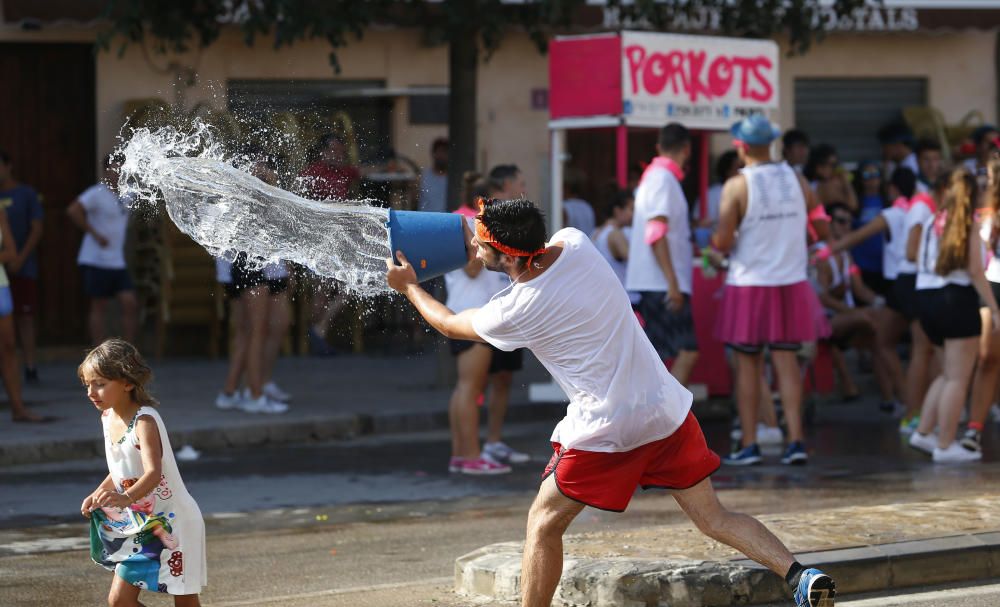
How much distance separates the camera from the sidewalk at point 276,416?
10.9m

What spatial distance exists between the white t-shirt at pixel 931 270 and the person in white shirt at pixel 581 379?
4.60 meters

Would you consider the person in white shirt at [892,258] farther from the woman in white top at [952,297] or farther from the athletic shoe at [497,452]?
the athletic shoe at [497,452]

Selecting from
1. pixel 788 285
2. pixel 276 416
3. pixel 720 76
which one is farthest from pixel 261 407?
pixel 720 76

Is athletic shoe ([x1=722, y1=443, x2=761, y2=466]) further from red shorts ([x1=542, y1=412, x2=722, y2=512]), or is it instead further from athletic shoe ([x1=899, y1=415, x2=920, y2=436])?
red shorts ([x1=542, y1=412, x2=722, y2=512])

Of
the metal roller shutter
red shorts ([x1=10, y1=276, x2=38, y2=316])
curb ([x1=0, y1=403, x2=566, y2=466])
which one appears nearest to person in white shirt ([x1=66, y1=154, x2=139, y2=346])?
red shorts ([x1=10, y1=276, x2=38, y2=316])

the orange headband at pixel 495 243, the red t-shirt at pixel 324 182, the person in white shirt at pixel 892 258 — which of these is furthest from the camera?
the person in white shirt at pixel 892 258

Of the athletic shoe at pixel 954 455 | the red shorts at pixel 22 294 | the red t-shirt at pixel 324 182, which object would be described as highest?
the red t-shirt at pixel 324 182

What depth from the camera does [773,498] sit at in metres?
8.74

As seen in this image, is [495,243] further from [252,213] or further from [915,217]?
[915,217]

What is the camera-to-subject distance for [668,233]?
1009cm

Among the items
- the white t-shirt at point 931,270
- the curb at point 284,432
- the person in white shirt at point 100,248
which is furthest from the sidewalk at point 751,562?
the person in white shirt at point 100,248

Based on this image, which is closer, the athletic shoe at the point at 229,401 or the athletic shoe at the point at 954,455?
the athletic shoe at the point at 954,455

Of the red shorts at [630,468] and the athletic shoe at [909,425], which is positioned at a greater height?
the red shorts at [630,468]

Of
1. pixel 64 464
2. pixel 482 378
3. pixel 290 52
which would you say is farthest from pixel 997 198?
pixel 290 52
